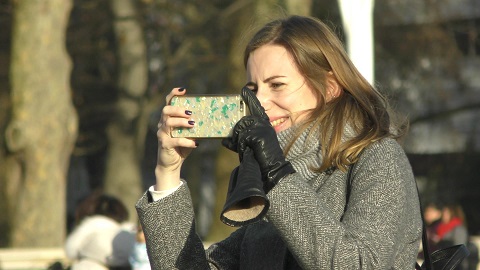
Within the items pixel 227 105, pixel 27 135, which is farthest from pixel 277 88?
pixel 27 135

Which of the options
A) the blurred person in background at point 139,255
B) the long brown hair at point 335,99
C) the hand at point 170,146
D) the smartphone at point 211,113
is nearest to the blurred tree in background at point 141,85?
the blurred person in background at point 139,255

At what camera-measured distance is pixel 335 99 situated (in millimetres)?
2717

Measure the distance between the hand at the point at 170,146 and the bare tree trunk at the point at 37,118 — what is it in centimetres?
1121

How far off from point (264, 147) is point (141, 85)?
1722 cm

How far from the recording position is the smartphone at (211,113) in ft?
8.04

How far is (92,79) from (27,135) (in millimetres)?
7908

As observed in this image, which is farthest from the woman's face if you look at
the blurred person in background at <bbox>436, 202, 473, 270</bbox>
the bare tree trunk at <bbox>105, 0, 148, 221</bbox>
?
the bare tree trunk at <bbox>105, 0, 148, 221</bbox>

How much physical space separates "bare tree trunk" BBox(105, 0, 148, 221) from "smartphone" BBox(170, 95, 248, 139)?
53.3 feet

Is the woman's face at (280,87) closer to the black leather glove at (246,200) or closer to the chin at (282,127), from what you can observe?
the chin at (282,127)

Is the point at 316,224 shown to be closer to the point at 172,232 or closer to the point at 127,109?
the point at 172,232

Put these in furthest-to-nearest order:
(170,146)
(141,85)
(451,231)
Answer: (141,85), (451,231), (170,146)

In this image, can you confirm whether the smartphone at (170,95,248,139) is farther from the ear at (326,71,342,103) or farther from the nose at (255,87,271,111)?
the ear at (326,71,342,103)

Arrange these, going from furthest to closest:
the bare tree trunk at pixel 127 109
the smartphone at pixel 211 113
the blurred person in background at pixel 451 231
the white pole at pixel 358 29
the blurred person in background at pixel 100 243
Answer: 1. the bare tree trunk at pixel 127 109
2. the blurred person in background at pixel 451 231
3. the blurred person in background at pixel 100 243
4. the white pole at pixel 358 29
5. the smartphone at pixel 211 113

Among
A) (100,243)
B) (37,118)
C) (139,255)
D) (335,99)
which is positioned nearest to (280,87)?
(335,99)
